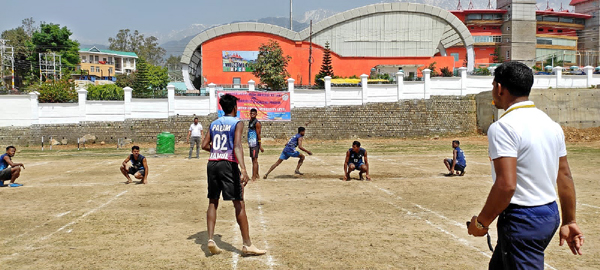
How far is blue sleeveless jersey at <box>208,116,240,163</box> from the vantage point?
629cm

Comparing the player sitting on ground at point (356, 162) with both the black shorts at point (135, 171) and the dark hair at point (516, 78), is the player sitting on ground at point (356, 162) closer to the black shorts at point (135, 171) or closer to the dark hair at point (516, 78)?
the black shorts at point (135, 171)

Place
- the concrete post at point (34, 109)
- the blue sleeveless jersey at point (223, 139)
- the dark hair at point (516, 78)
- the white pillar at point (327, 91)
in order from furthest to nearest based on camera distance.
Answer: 1. the white pillar at point (327, 91)
2. the concrete post at point (34, 109)
3. the blue sleeveless jersey at point (223, 139)
4. the dark hair at point (516, 78)

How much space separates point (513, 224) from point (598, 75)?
3727 centimetres

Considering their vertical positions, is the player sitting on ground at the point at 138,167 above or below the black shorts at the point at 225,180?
below

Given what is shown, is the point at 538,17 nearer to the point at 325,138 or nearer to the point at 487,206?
the point at 325,138

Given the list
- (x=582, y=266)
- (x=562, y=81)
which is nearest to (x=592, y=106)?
(x=562, y=81)

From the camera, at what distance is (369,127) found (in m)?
32.8

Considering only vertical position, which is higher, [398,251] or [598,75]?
[598,75]

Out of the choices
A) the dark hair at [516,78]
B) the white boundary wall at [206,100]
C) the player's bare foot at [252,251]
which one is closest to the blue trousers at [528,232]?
the dark hair at [516,78]

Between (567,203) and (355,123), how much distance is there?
29.3 m

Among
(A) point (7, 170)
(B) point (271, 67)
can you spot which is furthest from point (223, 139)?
(B) point (271, 67)

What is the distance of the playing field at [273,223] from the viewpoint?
6.00 metres

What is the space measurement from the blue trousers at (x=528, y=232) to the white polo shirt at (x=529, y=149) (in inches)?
2.1

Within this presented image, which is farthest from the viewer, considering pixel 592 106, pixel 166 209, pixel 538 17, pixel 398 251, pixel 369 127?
pixel 538 17
